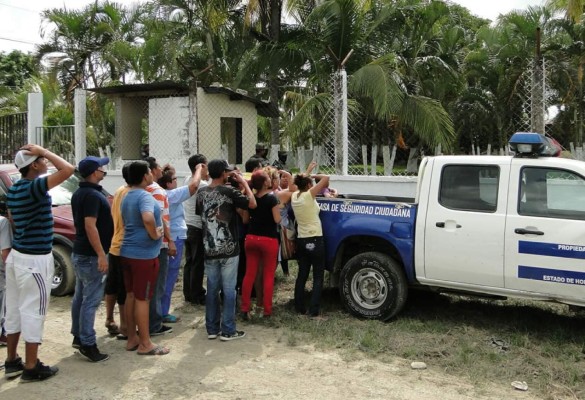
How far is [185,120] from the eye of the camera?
981cm

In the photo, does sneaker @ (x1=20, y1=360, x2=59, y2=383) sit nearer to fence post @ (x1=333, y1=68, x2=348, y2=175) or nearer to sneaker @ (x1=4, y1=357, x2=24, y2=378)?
sneaker @ (x1=4, y1=357, x2=24, y2=378)

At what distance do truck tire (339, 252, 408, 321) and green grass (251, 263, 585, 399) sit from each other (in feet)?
0.49

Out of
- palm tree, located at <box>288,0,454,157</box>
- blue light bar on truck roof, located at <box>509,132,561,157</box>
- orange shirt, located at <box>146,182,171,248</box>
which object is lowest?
orange shirt, located at <box>146,182,171,248</box>

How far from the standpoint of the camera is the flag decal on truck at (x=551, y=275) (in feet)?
16.6

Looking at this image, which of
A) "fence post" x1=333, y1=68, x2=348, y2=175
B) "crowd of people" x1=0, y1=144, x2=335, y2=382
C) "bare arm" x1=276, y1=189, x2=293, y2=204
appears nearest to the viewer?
"crowd of people" x1=0, y1=144, x2=335, y2=382

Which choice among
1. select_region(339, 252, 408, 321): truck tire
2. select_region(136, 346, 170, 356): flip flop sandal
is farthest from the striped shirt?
select_region(339, 252, 408, 321): truck tire

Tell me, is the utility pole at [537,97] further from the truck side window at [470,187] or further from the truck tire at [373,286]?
the truck tire at [373,286]

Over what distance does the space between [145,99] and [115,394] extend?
7755 millimetres

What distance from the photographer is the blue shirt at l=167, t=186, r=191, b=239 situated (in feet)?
19.7

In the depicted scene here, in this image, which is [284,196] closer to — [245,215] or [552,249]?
[245,215]

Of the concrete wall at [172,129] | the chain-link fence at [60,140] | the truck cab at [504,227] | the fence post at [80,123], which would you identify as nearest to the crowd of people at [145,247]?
the truck cab at [504,227]

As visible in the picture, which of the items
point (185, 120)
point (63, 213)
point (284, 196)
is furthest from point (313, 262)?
point (185, 120)

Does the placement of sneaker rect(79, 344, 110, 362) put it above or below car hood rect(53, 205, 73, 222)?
below

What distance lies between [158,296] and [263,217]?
52.3 inches
